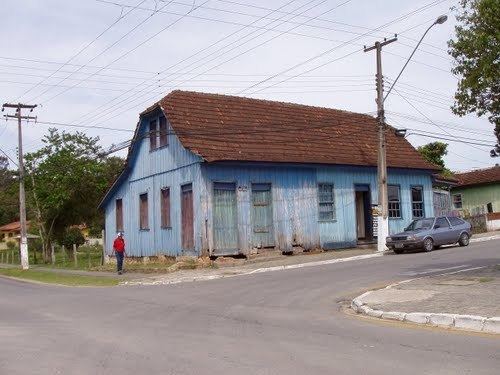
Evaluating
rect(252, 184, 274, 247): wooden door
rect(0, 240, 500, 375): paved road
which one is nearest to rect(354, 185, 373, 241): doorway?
rect(252, 184, 274, 247): wooden door

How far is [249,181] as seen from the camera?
85.5ft

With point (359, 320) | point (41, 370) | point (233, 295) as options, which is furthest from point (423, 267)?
point (41, 370)

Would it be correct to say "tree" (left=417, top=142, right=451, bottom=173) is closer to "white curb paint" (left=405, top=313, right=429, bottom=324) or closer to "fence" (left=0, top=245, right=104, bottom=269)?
"fence" (left=0, top=245, right=104, bottom=269)

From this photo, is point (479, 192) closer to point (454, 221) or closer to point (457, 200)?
point (457, 200)

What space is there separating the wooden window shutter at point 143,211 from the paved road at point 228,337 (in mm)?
12845

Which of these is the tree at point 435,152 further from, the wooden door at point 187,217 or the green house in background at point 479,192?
the wooden door at point 187,217

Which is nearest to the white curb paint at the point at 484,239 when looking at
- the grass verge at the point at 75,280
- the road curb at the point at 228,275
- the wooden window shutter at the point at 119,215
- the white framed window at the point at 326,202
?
the white framed window at the point at 326,202

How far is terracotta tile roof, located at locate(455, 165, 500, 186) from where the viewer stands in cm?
4594

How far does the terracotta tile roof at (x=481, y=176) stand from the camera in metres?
45.9

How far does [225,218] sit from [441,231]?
9.12 m

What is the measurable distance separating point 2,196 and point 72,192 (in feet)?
134

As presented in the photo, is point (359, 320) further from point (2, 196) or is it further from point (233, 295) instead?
point (2, 196)

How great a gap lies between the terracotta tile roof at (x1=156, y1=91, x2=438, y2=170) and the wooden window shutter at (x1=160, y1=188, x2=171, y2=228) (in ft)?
11.0

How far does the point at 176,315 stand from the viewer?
12172 millimetres
